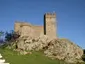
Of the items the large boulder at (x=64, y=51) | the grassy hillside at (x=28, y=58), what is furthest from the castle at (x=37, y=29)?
the grassy hillside at (x=28, y=58)

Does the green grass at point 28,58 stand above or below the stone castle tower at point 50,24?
below

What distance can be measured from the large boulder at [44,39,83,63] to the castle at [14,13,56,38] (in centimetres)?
906

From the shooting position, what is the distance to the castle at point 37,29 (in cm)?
6138

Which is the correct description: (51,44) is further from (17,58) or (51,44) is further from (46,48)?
(17,58)

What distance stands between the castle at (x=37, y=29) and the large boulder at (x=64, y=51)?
29.7ft

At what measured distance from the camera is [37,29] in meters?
61.4

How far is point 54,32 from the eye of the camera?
62.7 m

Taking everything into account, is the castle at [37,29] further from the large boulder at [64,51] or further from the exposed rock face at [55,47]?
the large boulder at [64,51]

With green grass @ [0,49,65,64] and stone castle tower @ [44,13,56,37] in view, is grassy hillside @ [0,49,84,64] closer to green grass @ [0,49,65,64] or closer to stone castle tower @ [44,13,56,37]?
green grass @ [0,49,65,64]

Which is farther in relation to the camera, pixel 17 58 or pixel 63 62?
pixel 63 62

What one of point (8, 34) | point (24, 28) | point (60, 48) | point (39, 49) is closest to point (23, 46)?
point (39, 49)

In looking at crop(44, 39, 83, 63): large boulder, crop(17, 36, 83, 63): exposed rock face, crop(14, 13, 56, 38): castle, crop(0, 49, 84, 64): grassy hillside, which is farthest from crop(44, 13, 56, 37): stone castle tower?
crop(0, 49, 84, 64): grassy hillside

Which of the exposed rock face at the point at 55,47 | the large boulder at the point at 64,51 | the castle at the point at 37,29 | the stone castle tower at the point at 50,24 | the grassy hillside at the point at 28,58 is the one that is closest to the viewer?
the grassy hillside at the point at 28,58

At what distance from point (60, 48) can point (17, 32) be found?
47.3ft
